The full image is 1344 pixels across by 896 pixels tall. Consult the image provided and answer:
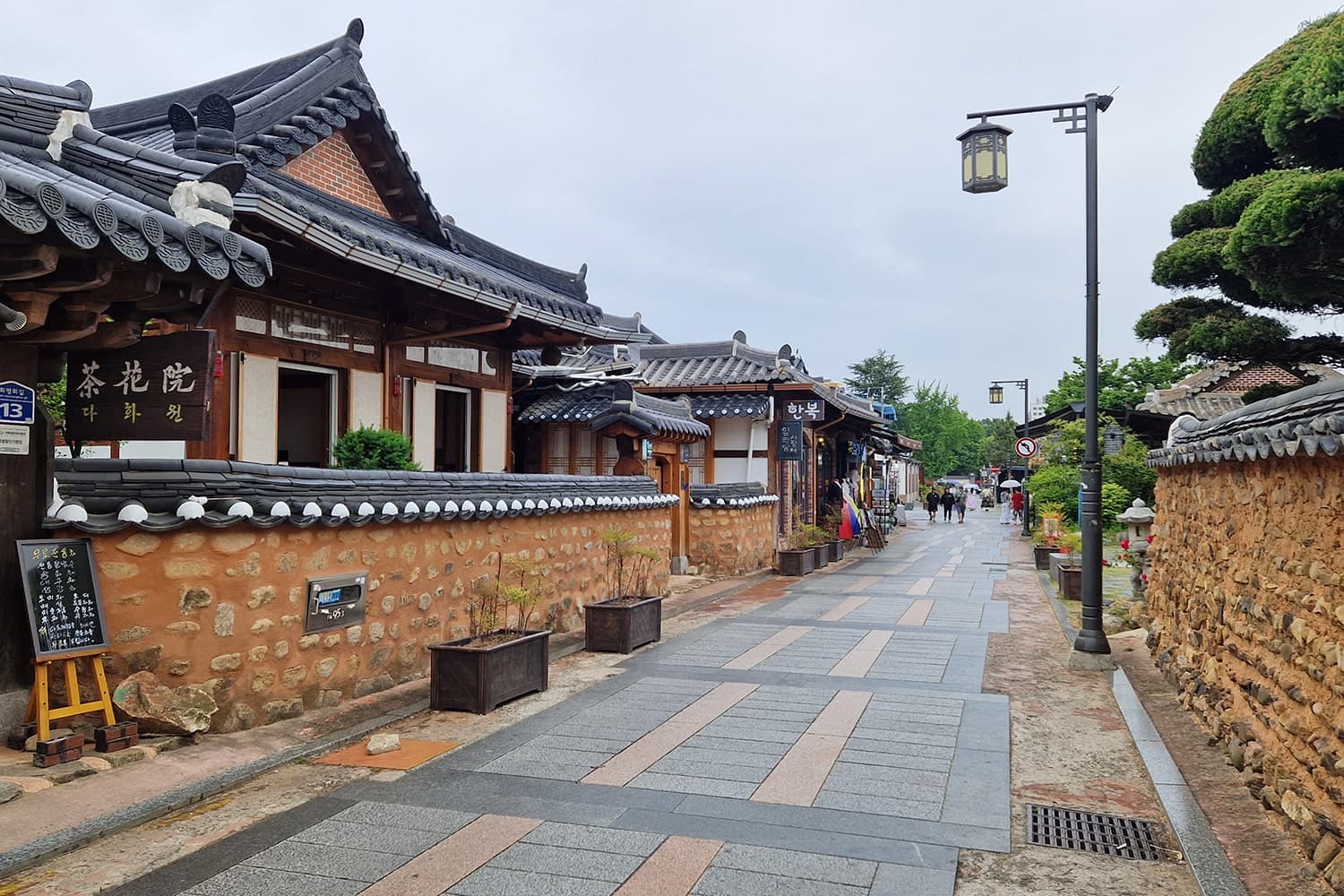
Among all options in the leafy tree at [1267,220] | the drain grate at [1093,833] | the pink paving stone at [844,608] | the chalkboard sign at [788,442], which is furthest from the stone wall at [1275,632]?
the chalkboard sign at [788,442]

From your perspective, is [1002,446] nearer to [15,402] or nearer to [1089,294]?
[1089,294]

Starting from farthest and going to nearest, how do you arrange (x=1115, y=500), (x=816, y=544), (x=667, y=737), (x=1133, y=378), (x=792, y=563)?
(x=1133, y=378) < (x=1115, y=500) < (x=816, y=544) < (x=792, y=563) < (x=667, y=737)

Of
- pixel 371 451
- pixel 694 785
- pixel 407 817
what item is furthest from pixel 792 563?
pixel 407 817

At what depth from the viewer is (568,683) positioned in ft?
29.7

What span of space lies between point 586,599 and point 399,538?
14.5 ft

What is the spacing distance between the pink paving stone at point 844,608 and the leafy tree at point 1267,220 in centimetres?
606

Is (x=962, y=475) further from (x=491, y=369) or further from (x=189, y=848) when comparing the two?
(x=189, y=848)

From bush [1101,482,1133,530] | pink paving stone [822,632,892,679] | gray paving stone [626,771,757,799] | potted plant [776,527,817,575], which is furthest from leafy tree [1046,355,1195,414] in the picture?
gray paving stone [626,771,757,799]

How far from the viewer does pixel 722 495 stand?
1916cm

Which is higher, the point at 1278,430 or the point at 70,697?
the point at 1278,430

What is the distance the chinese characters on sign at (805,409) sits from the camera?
21188 mm

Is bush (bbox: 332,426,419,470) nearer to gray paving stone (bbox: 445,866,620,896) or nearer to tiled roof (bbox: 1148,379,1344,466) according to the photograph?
gray paving stone (bbox: 445,866,620,896)

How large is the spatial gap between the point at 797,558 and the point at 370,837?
15.9 metres

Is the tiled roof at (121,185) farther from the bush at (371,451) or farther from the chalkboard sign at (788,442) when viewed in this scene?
the chalkboard sign at (788,442)
